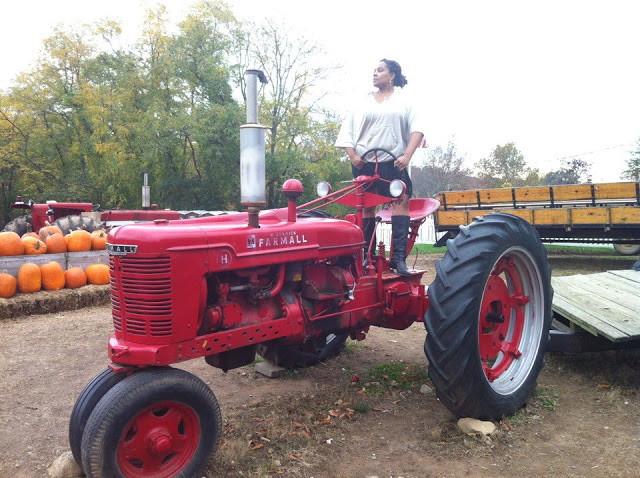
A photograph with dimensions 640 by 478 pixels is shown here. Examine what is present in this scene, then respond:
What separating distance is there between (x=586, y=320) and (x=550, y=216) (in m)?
7.70

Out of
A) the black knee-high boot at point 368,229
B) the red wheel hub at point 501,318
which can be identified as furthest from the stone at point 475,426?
the black knee-high boot at point 368,229

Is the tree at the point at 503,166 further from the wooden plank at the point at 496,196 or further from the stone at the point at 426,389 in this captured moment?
the stone at the point at 426,389

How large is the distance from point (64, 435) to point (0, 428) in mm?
512

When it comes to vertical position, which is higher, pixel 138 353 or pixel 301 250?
pixel 301 250

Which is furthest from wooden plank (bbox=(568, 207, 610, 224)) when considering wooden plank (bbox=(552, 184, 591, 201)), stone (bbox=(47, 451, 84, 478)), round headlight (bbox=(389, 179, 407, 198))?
stone (bbox=(47, 451, 84, 478))

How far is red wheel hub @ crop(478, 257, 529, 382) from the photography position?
12.2ft

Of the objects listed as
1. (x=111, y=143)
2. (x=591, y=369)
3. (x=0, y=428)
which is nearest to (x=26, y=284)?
(x=0, y=428)

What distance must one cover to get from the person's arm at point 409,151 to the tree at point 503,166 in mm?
27418

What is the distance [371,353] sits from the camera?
5.19 metres

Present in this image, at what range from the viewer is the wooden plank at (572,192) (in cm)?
1088

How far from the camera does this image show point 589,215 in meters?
10.6

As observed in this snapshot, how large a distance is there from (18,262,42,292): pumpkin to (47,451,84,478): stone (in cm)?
542

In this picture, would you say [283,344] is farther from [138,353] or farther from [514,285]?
[514,285]

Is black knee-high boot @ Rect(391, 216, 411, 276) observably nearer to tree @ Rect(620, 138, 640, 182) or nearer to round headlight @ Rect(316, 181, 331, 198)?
round headlight @ Rect(316, 181, 331, 198)
